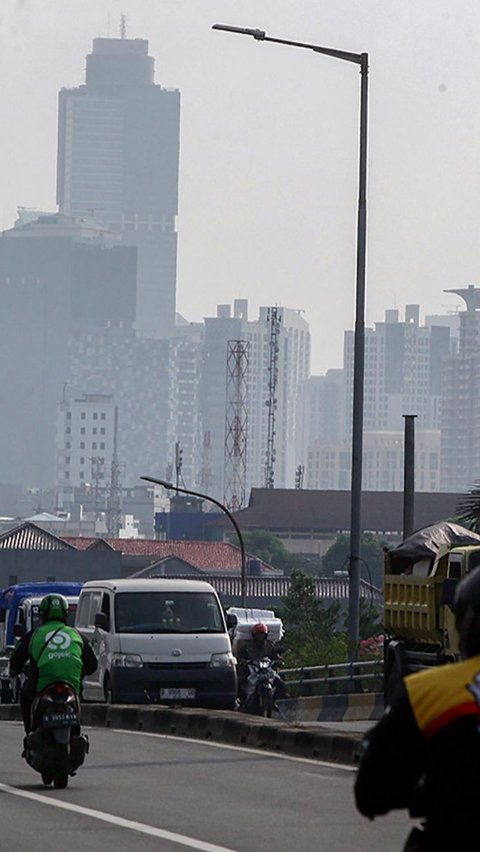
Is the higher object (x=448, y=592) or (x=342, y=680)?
(x=448, y=592)

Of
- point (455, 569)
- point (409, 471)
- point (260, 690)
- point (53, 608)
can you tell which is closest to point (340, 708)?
point (260, 690)

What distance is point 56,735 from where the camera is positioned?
13070 millimetres

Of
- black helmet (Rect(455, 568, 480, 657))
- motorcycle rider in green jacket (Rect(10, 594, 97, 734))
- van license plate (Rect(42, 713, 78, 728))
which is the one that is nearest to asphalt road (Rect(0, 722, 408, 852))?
van license plate (Rect(42, 713, 78, 728))

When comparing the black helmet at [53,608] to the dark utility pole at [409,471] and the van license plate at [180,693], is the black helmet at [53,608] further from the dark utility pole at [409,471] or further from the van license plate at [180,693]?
the dark utility pole at [409,471]

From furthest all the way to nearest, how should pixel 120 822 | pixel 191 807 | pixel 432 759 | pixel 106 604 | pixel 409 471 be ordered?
pixel 409 471, pixel 106 604, pixel 191 807, pixel 120 822, pixel 432 759

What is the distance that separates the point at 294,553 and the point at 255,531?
645 cm

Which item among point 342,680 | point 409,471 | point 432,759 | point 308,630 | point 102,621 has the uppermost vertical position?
point 409,471

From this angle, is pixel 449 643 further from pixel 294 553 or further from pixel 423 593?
pixel 294 553

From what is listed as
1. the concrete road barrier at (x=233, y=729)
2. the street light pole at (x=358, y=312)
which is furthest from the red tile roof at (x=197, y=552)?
the concrete road barrier at (x=233, y=729)

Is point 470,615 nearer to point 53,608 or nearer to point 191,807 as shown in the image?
point 191,807

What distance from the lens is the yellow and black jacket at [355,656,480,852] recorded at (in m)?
4.64

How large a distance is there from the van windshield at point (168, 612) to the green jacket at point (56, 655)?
1103 cm

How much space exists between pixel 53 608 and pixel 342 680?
16.5 m

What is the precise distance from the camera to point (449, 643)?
19016 mm
